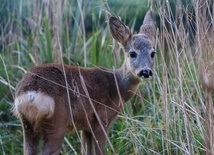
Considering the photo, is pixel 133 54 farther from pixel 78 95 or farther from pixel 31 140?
pixel 31 140

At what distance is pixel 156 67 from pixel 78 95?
1.63 metres

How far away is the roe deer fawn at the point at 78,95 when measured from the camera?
454 cm

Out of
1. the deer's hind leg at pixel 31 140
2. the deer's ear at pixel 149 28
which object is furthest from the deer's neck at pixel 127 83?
the deer's hind leg at pixel 31 140

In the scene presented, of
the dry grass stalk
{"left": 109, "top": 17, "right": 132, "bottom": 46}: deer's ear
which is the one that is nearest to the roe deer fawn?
{"left": 109, "top": 17, "right": 132, "bottom": 46}: deer's ear

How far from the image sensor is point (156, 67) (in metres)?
6.34

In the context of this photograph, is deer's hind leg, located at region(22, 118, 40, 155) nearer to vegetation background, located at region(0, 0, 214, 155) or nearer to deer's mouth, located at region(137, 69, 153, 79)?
vegetation background, located at region(0, 0, 214, 155)

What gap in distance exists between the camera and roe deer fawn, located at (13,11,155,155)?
14.9ft

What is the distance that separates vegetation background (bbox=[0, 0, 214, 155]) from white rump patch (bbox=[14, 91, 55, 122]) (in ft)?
1.07

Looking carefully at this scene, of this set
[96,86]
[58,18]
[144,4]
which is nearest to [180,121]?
[96,86]

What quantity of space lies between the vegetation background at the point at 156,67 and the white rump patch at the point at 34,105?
0.33 meters

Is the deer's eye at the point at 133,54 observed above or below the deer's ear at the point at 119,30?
below

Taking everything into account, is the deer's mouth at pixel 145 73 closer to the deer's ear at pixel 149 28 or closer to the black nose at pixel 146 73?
the black nose at pixel 146 73

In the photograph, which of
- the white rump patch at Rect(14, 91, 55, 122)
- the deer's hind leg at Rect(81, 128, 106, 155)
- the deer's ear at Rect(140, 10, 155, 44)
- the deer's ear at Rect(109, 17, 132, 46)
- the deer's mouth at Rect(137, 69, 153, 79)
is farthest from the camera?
the deer's ear at Rect(140, 10, 155, 44)

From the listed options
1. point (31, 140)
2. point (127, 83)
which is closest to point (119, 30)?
point (127, 83)
